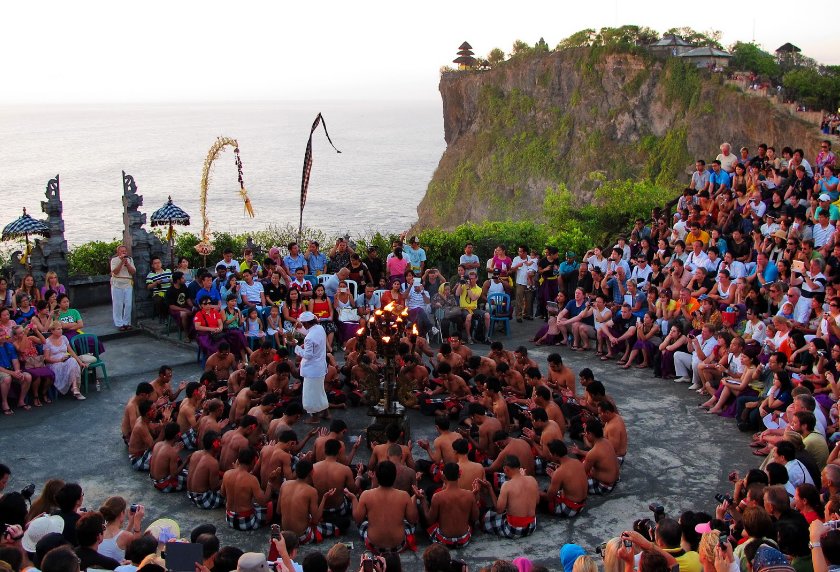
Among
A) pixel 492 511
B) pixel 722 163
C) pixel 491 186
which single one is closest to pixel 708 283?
pixel 722 163

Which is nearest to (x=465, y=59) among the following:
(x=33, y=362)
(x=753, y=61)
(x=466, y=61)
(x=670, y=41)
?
(x=466, y=61)

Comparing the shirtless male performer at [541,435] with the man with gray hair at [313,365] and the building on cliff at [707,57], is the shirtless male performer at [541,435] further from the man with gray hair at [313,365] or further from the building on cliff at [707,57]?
the building on cliff at [707,57]

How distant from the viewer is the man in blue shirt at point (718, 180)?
60.2 ft

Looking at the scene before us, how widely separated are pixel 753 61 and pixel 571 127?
17289mm

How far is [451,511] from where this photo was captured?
9.18 metres

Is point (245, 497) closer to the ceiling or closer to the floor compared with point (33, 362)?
closer to the floor

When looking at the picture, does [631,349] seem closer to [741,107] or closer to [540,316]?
[540,316]

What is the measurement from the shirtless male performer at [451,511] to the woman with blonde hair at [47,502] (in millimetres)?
3746

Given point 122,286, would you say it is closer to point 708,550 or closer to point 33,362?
point 33,362

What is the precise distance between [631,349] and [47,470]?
32.4 feet

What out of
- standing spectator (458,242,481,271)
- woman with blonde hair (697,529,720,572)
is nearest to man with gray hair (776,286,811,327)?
standing spectator (458,242,481,271)

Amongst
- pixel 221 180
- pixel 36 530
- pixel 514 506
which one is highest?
pixel 36 530

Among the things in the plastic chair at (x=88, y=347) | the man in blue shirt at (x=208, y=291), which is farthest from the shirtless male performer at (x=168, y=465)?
the man in blue shirt at (x=208, y=291)

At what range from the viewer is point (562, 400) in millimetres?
12789
